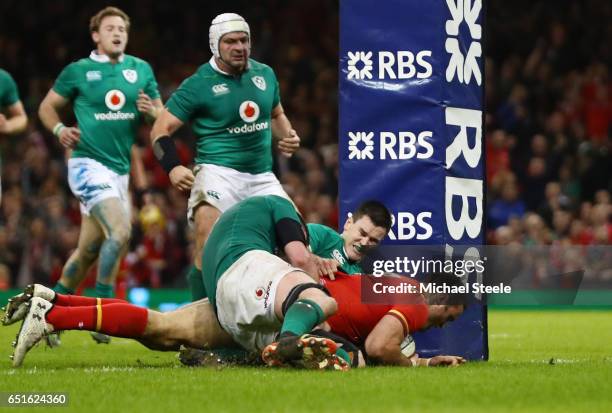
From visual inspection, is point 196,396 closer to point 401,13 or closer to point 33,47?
point 401,13

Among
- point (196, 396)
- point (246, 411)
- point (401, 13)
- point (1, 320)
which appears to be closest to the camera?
point (246, 411)

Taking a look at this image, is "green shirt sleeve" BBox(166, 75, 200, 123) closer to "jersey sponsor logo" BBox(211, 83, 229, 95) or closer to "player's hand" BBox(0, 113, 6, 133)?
"jersey sponsor logo" BBox(211, 83, 229, 95)

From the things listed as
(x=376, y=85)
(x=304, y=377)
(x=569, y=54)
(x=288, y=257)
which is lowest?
(x=304, y=377)

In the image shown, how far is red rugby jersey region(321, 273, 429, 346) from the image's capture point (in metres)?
8.43

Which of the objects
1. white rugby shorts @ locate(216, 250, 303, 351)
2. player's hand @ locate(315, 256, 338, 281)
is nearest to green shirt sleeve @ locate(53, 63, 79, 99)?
player's hand @ locate(315, 256, 338, 281)

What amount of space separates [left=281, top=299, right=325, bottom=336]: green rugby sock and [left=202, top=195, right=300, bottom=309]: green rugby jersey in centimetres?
61

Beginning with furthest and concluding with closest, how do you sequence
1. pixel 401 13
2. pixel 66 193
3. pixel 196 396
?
pixel 66 193 < pixel 401 13 < pixel 196 396

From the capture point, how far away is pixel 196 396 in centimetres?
659

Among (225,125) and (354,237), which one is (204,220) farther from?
(354,237)

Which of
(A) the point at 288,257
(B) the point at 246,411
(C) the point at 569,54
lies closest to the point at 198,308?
(A) the point at 288,257

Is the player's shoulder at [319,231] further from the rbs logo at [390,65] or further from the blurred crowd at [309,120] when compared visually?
the blurred crowd at [309,120]

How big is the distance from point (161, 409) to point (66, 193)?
49.1ft

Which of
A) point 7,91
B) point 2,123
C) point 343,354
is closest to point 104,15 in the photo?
point 7,91

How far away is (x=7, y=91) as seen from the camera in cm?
1135
